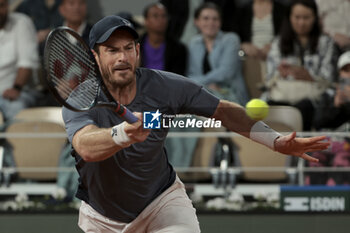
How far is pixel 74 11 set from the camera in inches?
170

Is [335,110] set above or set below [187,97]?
below

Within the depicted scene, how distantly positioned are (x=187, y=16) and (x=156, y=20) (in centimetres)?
22

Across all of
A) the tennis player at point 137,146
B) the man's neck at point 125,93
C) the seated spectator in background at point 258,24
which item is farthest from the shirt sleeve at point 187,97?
the seated spectator in background at point 258,24

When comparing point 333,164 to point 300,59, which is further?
point 300,59

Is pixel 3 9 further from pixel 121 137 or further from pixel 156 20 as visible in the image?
pixel 121 137

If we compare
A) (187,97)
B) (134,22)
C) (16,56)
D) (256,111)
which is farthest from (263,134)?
(16,56)

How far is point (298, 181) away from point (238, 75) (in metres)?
0.75

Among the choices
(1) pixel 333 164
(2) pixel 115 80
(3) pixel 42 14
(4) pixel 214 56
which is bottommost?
(1) pixel 333 164

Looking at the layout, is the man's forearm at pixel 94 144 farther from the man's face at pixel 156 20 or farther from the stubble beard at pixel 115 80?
the man's face at pixel 156 20

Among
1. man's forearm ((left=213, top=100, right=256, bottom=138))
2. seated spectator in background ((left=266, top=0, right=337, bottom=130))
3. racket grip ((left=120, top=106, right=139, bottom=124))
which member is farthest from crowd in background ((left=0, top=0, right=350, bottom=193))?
racket grip ((left=120, top=106, right=139, bottom=124))

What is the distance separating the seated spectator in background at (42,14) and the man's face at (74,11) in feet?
0.35

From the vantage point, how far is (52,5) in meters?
4.52

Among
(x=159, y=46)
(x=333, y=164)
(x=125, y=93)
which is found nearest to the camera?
(x=125, y=93)

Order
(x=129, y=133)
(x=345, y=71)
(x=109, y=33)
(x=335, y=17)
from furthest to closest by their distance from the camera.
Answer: (x=335, y=17), (x=345, y=71), (x=109, y=33), (x=129, y=133)
